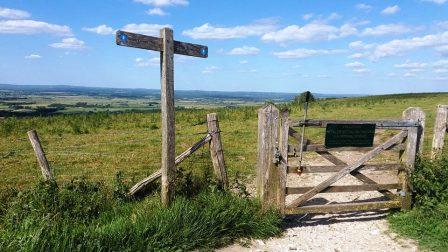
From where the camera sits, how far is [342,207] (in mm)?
7645

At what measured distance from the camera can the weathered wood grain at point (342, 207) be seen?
740 centimetres

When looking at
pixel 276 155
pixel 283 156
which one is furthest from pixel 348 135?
pixel 276 155

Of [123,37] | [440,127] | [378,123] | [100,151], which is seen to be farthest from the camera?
[100,151]

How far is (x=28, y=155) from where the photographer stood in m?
14.2

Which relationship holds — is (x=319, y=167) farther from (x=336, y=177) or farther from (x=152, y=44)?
(x=152, y=44)

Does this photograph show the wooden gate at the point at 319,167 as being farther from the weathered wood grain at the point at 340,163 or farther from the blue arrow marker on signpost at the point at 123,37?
the blue arrow marker on signpost at the point at 123,37

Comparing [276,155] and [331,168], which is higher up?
[276,155]

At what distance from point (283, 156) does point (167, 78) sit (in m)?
2.60

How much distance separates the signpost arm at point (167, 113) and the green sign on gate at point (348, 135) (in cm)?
297

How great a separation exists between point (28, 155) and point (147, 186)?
9249 millimetres

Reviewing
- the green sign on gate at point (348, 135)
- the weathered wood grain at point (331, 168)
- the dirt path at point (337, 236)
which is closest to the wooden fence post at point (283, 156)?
the weathered wood grain at point (331, 168)

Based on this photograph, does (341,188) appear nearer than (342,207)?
Yes

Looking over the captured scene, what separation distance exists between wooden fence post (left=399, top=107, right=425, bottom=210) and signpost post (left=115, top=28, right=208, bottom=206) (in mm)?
4530

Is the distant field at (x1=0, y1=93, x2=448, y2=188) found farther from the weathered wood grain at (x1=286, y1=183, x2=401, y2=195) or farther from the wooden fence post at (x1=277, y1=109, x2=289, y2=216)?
the weathered wood grain at (x1=286, y1=183, x2=401, y2=195)
